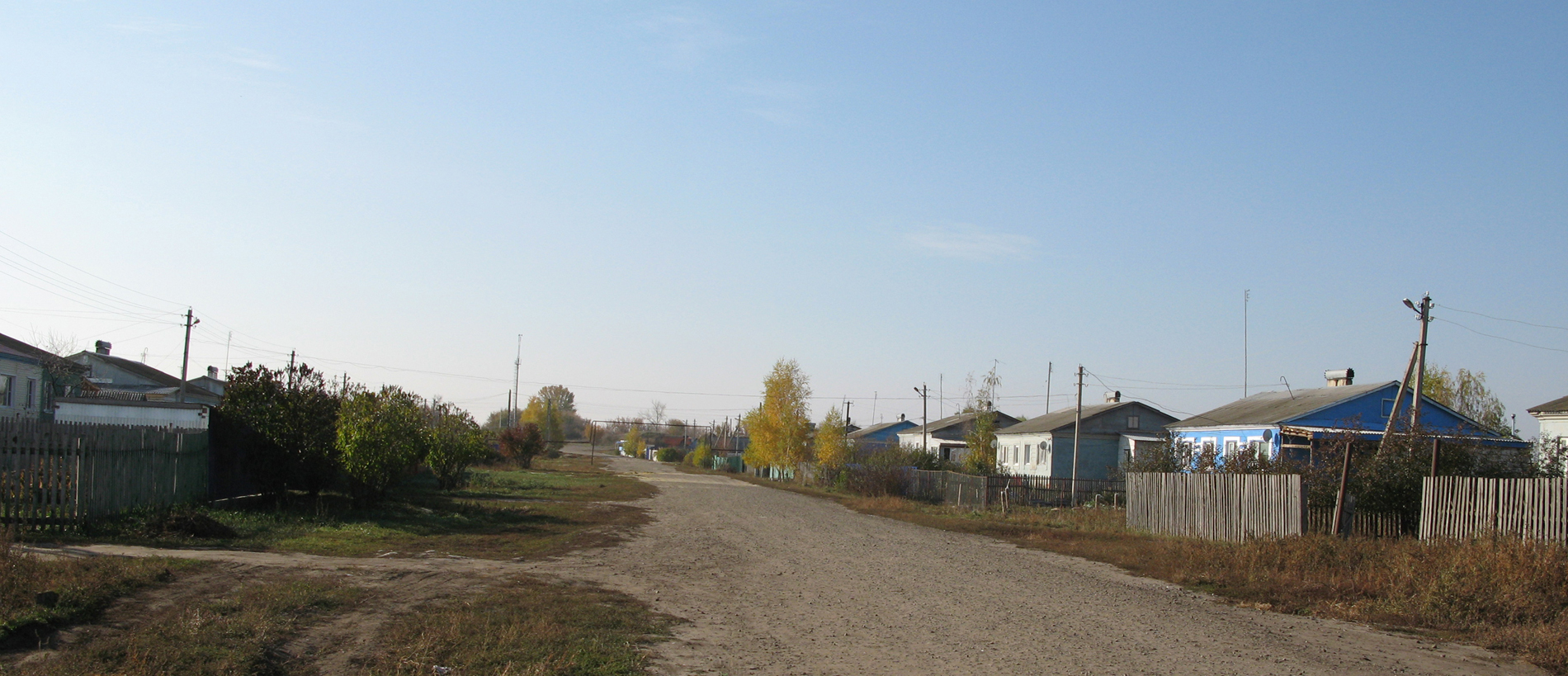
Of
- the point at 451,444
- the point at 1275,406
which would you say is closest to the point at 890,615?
the point at 451,444

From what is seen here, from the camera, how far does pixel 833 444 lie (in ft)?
185

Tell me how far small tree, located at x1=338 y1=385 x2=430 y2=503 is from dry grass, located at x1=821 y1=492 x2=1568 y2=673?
1444cm

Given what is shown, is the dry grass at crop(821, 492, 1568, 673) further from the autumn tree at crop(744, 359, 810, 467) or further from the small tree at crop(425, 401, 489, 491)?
the autumn tree at crop(744, 359, 810, 467)

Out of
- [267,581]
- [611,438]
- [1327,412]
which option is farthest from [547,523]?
[611,438]

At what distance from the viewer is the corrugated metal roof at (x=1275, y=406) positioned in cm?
3341

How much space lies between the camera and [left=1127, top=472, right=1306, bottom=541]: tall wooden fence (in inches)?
720

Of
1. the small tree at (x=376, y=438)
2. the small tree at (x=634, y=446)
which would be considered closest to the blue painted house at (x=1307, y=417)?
the small tree at (x=376, y=438)

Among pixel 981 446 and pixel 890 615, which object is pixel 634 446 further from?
pixel 890 615

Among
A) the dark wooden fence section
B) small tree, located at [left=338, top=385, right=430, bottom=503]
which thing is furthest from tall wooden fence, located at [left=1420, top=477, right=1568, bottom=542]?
small tree, located at [left=338, top=385, right=430, bottom=503]

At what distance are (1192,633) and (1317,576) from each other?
16.0 ft

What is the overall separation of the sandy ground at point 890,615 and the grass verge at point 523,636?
316 millimetres

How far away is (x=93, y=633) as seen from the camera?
26.2 feet

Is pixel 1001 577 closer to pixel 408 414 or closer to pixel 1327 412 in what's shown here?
pixel 408 414

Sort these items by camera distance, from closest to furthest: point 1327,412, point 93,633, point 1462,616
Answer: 1. point 93,633
2. point 1462,616
3. point 1327,412
